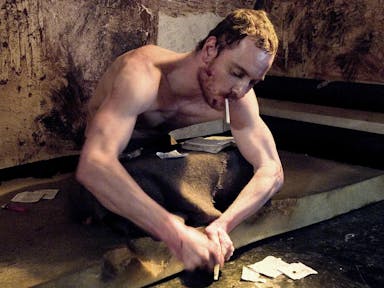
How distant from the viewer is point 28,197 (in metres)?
3.28

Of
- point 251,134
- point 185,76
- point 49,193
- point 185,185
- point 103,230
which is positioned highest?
point 185,76

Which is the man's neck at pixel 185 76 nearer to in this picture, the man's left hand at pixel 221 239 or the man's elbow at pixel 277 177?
the man's elbow at pixel 277 177

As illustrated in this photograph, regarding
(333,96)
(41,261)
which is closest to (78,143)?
(41,261)

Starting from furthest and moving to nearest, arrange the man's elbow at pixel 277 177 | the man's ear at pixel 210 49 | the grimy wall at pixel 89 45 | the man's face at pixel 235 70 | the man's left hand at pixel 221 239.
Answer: the grimy wall at pixel 89 45 → the man's elbow at pixel 277 177 → the man's ear at pixel 210 49 → the man's face at pixel 235 70 → the man's left hand at pixel 221 239

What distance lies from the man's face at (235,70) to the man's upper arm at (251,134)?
0.32 m

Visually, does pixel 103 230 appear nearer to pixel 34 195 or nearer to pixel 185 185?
pixel 185 185

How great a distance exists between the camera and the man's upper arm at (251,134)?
9.45ft

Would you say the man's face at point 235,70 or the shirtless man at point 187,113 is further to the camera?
the man's face at point 235,70

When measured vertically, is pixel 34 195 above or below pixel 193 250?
below

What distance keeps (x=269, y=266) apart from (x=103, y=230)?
1.01 metres

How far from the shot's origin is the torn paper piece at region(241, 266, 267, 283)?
265cm

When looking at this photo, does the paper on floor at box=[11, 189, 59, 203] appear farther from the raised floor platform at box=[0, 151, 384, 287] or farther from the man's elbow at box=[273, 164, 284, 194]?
the man's elbow at box=[273, 164, 284, 194]

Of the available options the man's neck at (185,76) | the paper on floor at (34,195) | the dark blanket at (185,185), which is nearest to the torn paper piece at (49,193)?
the paper on floor at (34,195)

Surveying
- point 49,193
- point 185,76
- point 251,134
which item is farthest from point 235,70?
point 49,193
